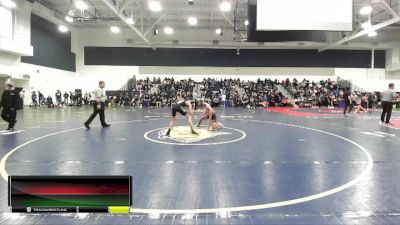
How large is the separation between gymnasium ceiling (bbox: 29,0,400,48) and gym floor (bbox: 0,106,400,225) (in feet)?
43.8

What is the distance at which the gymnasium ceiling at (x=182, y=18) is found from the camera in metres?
23.2

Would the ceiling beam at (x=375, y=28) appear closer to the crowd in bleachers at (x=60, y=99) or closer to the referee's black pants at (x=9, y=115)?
the referee's black pants at (x=9, y=115)

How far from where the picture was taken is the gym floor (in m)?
3.49

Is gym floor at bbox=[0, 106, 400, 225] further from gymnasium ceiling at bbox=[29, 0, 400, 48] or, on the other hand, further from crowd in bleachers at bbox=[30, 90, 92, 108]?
crowd in bleachers at bbox=[30, 90, 92, 108]

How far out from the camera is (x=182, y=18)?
28.2m

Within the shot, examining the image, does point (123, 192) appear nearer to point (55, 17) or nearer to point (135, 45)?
point (55, 17)

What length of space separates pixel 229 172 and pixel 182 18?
2482 cm

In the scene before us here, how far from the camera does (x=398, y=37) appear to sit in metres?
32.1

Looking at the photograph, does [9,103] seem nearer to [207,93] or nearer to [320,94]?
[207,93]

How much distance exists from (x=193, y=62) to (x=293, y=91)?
10381 mm

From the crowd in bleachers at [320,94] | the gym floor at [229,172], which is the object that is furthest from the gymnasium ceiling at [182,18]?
the gym floor at [229,172]

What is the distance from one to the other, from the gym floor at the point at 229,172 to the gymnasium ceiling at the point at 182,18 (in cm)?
1334

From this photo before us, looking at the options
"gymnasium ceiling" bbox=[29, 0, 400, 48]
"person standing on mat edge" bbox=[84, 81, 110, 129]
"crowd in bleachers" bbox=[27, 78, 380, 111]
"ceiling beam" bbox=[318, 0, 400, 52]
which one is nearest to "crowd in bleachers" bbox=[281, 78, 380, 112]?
"crowd in bleachers" bbox=[27, 78, 380, 111]

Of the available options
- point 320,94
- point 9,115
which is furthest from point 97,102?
point 320,94
